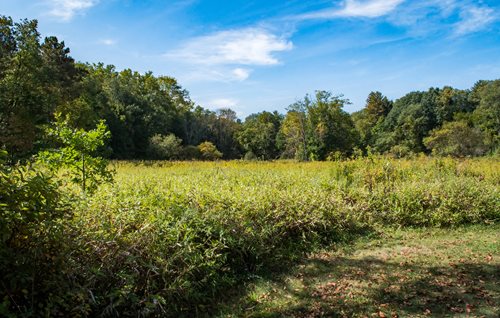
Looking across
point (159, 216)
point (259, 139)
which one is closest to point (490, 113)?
point (259, 139)

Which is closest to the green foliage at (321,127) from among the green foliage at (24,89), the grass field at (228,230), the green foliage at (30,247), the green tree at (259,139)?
the green tree at (259,139)

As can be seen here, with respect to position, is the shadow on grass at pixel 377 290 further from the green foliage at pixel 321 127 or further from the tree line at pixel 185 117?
the green foliage at pixel 321 127

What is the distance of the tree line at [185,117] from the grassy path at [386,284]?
5421 mm

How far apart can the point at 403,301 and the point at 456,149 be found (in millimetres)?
39434

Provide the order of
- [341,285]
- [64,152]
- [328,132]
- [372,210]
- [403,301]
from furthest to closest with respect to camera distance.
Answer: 1. [328,132]
2. [372,210]
3. [64,152]
4. [341,285]
5. [403,301]

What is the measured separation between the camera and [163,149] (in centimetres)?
3170

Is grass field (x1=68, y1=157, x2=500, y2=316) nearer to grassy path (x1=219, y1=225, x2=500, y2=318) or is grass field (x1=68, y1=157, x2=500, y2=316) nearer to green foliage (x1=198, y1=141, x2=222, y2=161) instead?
grassy path (x1=219, y1=225, x2=500, y2=318)

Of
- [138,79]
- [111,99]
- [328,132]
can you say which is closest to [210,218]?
[111,99]

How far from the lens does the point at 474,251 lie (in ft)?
18.2

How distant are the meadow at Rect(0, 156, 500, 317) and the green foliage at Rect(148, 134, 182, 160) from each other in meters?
24.9

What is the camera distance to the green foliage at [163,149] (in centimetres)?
3173

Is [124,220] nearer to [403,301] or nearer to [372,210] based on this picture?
[403,301]

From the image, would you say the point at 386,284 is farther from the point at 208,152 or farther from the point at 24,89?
the point at 208,152

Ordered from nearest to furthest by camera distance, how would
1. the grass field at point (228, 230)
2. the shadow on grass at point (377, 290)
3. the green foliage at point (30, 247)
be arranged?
1. the green foliage at point (30, 247)
2. the grass field at point (228, 230)
3. the shadow on grass at point (377, 290)
